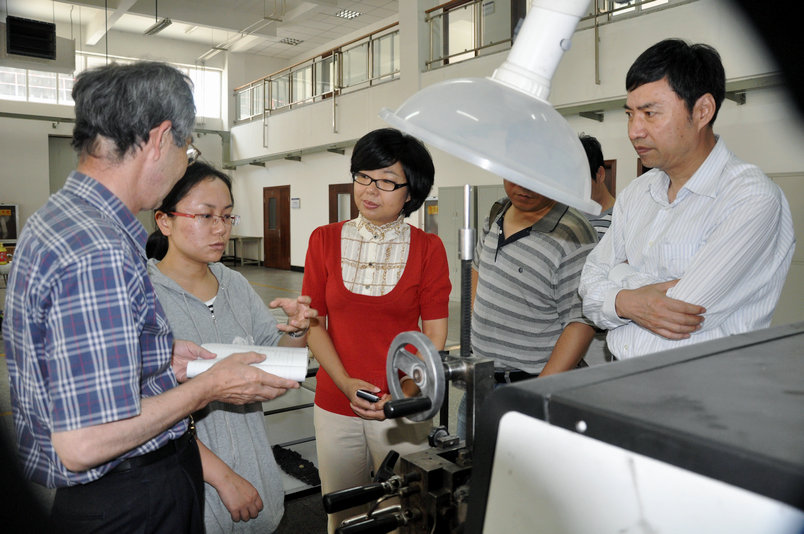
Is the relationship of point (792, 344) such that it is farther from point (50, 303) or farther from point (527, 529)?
point (50, 303)

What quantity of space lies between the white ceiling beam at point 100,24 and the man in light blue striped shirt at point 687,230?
11.3m

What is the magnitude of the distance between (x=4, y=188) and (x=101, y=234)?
14.5 m

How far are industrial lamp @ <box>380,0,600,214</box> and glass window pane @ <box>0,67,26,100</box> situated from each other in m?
15.0

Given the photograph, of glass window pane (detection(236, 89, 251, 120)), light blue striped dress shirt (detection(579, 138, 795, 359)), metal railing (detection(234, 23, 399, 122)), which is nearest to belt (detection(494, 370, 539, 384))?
light blue striped dress shirt (detection(579, 138, 795, 359))

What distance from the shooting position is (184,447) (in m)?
1.20

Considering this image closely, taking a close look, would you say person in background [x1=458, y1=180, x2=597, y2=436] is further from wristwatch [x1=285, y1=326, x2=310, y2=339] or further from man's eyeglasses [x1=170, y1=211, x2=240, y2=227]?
man's eyeglasses [x1=170, y1=211, x2=240, y2=227]

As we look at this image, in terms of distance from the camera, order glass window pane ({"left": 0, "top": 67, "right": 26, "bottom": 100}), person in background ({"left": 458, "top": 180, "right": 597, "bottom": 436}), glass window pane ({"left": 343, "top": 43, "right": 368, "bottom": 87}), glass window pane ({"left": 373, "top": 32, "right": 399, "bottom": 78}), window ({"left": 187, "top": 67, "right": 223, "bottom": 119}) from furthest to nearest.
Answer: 1. window ({"left": 187, "top": 67, "right": 223, "bottom": 119})
2. glass window pane ({"left": 0, "top": 67, "right": 26, "bottom": 100})
3. glass window pane ({"left": 343, "top": 43, "right": 368, "bottom": 87})
4. glass window pane ({"left": 373, "top": 32, "right": 399, "bottom": 78})
5. person in background ({"left": 458, "top": 180, "right": 597, "bottom": 436})

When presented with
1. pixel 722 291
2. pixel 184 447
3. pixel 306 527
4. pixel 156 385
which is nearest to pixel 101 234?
pixel 156 385

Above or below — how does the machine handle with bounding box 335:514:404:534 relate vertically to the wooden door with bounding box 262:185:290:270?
below

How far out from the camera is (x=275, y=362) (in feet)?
4.10

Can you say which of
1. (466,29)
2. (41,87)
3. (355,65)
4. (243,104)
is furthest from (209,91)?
(466,29)

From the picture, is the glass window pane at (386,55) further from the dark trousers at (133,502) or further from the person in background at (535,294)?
the dark trousers at (133,502)

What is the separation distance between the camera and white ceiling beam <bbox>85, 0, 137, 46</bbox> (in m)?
10.6

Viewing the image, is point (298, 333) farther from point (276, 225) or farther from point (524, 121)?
point (276, 225)
